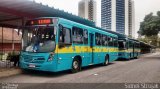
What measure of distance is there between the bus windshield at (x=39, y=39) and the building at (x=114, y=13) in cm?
4580

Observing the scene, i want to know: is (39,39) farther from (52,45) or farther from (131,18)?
(131,18)

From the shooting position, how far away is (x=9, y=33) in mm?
39688

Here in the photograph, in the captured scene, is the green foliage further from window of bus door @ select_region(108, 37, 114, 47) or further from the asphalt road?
the asphalt road

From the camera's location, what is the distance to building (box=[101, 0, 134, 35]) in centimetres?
5797

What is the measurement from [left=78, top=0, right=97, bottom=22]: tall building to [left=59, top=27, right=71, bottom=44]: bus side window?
33237 mm

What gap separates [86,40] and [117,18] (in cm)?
4669

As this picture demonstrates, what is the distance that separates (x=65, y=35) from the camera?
41.5ft

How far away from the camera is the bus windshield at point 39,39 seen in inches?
468

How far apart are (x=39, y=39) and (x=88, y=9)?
35470 mm

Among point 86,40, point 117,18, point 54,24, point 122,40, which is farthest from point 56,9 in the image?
point 117,18

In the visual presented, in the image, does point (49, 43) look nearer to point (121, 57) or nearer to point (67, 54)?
point (67, 54)

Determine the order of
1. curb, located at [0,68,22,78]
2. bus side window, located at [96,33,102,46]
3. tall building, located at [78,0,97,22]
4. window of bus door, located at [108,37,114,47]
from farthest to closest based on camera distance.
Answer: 1. tall building, located at [78,0,97,22]
2. window of bus door, located at [108,37,114,47]
3. bus side window, located at [96,33,102,46]
4. curb, located at [0,68,22,78]

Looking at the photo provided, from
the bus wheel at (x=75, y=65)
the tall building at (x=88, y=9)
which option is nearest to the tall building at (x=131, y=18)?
the tall building at (x=88, y=9)

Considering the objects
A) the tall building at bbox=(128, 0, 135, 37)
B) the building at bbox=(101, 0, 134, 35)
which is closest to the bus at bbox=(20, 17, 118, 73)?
the building at bbox=(101, 0, 134, 35)
